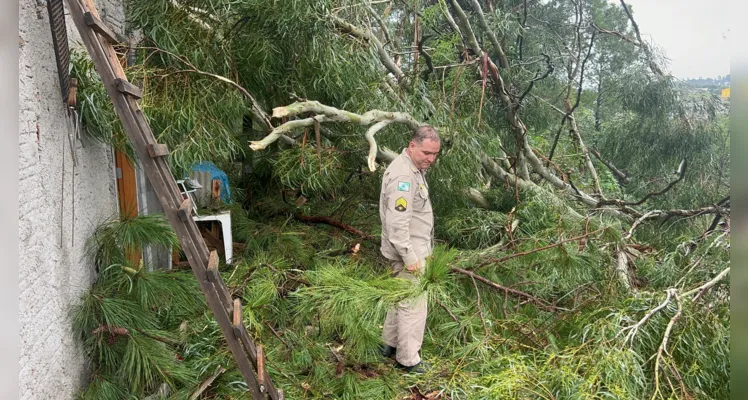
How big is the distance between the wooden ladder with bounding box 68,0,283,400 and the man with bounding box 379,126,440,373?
1.02 m

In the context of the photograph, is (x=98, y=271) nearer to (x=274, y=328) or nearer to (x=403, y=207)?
(x=274, y=328)

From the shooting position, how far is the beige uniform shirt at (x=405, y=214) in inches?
121

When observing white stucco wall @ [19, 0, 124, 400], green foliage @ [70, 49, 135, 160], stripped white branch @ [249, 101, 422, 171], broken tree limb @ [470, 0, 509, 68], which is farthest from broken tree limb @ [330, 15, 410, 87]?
white stucco wall @ [19, 0, 124, 400]

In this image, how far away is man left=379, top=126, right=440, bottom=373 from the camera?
3078 mm

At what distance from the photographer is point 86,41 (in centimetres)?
222

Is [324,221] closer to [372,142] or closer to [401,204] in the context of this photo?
[372,142]

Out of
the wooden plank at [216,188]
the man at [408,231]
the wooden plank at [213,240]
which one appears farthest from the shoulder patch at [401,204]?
the wooden plank at [216,188]

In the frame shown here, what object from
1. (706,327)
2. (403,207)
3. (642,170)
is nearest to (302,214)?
(403,207)

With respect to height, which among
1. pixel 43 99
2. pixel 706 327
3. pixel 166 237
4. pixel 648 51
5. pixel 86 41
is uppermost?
pixel 648 51

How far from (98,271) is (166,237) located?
41cm

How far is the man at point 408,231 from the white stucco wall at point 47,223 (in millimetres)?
1625

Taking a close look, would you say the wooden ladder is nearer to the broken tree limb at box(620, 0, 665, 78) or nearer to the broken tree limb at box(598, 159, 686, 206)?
the broken tree limb at box(598, 159, 686, 206)

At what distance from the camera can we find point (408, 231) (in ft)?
10.1

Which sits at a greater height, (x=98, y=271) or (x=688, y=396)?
(x=98, y=271)
